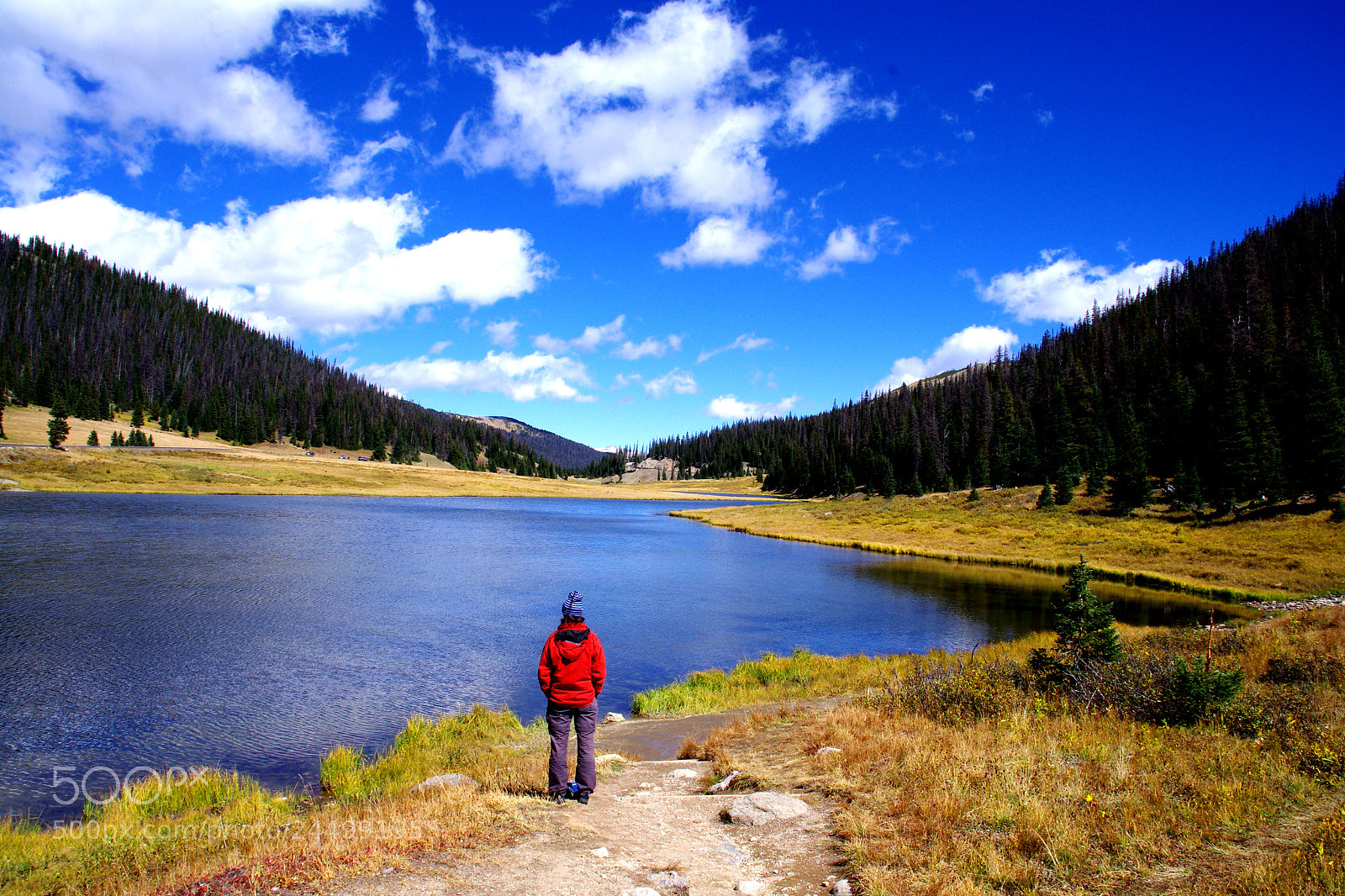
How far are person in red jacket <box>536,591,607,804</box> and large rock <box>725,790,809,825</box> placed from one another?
207 cm

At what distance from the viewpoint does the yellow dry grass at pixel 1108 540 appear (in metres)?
35.1

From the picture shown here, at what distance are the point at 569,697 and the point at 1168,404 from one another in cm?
8887

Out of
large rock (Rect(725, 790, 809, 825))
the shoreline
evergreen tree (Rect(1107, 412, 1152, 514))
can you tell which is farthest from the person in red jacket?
evergreen tree (Rect(1107, 412, 1152, 514))

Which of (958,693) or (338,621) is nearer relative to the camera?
(958,693)

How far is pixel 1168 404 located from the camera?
75000mm

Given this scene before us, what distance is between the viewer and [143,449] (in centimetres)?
9825

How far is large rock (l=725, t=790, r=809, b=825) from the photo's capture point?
26.8 feet

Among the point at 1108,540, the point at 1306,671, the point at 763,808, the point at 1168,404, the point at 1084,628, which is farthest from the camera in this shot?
the point at 1168,404

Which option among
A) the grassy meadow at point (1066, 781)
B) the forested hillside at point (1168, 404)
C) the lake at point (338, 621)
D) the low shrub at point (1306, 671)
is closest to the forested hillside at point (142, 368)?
the lake at point (338, 621)

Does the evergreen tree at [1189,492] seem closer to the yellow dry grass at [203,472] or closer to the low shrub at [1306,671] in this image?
the low shrub at [1306,671]

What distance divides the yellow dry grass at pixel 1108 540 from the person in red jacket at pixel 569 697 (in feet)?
121

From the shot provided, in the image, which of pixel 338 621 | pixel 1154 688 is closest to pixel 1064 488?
pixel 1154 688

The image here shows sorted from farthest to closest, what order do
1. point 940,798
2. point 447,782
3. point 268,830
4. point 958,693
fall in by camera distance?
point 958,693, point 447,782, point 940,798, point 268,830

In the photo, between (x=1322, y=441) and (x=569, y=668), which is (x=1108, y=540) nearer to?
(x=1322, y=441)
